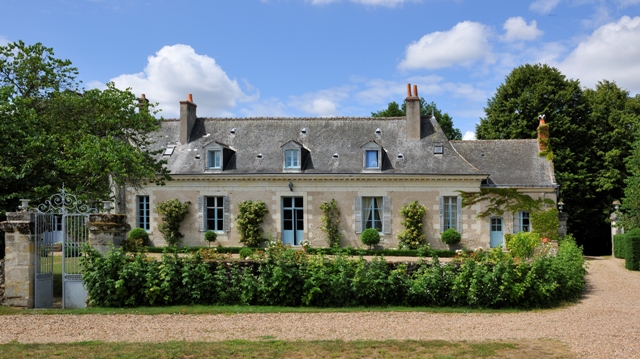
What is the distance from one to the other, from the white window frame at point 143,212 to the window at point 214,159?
284 cm

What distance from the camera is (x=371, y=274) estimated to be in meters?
8.57

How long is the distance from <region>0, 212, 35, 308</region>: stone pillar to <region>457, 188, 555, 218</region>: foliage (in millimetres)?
14065

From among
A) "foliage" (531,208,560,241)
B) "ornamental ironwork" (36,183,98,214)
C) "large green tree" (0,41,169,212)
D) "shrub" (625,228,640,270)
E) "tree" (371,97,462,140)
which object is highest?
"tree" (371,97,462,140)

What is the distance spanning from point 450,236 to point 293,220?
561 centimetres

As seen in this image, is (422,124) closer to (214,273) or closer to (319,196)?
(319,196)

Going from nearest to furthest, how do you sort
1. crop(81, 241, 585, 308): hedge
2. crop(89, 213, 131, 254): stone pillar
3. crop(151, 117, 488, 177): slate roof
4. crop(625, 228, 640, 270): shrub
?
crop(81, 241, 585, 308): hedge, crop(89, 213, 131, 254): stone pillar, crop(625, 228, 640, 270): shrub, crop(151, 117, 488, 177): slate roof

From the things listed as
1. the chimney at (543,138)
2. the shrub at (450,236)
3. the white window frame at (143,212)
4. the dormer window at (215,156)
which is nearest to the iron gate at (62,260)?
the dormer window at (215,156)

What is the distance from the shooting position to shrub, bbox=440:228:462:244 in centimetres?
1841

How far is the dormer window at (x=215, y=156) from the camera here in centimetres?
1939

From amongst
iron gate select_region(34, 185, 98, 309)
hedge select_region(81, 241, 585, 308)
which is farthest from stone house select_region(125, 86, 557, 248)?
hedge select_region(81, 241, 585, 308)

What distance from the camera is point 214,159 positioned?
64.2 ft

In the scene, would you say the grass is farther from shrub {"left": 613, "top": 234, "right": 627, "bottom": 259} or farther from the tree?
the tree

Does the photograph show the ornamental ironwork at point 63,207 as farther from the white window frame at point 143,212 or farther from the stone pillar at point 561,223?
the stone pillar at point 561,223

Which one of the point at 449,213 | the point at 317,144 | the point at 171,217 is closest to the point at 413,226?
the point at 449,213
